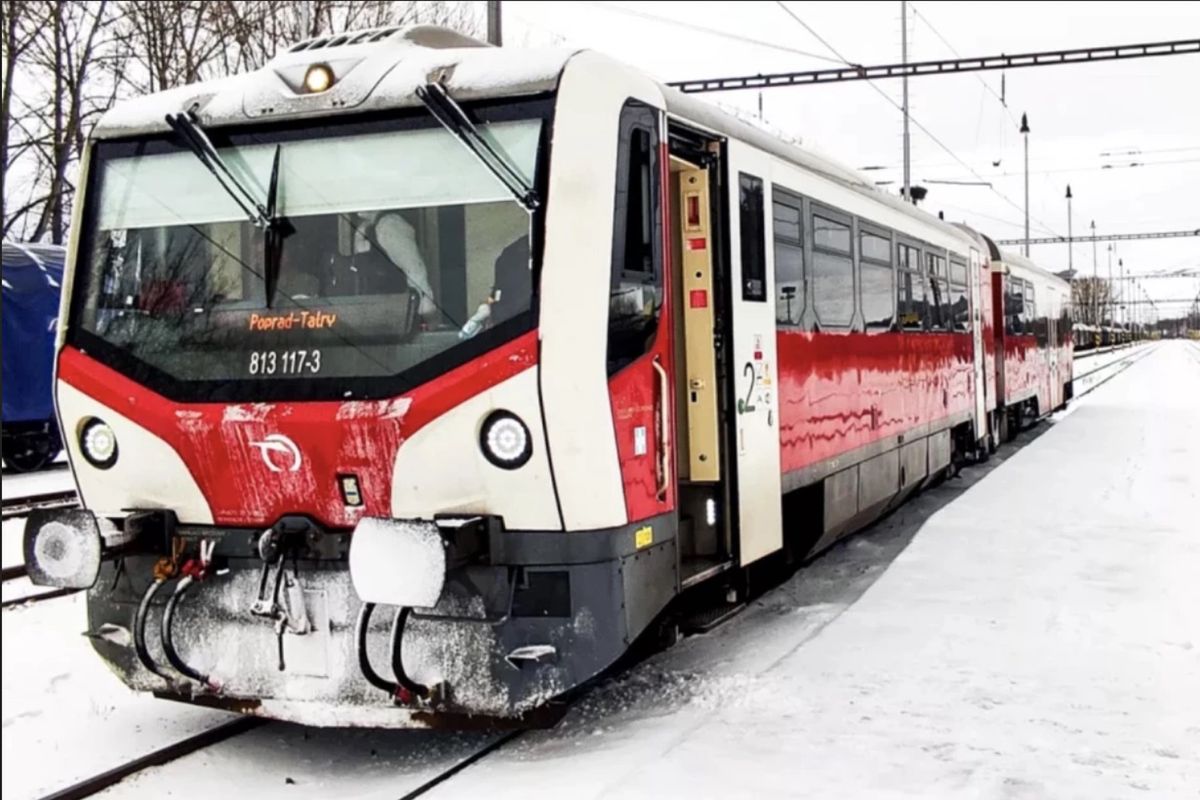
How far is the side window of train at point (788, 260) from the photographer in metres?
7.45

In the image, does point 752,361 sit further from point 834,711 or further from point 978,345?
point 978,345

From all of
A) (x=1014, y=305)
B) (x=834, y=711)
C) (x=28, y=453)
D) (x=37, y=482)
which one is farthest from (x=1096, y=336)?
(x=834, y=711)

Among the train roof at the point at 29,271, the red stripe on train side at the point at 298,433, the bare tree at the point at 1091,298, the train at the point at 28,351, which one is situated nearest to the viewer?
the red stripe on train side at the point at 298,433

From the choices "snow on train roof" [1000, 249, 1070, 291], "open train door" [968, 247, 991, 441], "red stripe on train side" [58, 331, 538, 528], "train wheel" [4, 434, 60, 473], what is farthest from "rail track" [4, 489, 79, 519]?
"snow on train roof" [1000, 249, 1070, 291]

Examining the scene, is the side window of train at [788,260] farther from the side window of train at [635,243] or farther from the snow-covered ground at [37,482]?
the snow-covered ground at [37,482]

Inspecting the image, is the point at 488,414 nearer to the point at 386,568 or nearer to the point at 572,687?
the point at 386,568

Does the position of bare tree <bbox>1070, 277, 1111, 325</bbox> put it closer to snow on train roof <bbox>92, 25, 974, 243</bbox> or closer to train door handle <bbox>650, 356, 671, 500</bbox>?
train door handle <bbox>650, 356, 671, 500</bbox>

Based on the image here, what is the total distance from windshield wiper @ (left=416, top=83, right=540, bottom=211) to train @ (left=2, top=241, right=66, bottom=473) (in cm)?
1407

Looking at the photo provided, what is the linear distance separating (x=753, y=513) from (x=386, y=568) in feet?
8.96

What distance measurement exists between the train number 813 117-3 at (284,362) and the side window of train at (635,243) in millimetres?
1268

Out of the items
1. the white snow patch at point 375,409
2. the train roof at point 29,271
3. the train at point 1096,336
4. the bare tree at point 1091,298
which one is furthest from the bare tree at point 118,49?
the train at point 1096,336

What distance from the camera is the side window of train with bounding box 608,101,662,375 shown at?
5156 mm

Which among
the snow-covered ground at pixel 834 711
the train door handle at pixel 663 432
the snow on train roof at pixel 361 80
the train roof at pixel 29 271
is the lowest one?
the snow-covered ground at pixel 834 711

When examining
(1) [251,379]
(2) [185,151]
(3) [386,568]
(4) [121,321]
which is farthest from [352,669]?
(2) [185,151]
